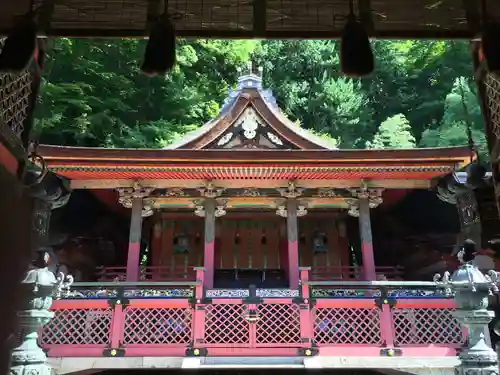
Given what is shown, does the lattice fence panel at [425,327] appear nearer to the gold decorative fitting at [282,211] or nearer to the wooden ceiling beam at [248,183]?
the wooden ceiling beam at [248,183]

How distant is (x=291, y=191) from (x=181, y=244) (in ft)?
10.9

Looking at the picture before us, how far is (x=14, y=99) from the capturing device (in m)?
4.12

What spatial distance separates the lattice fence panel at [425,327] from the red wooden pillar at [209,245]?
384 centimetres

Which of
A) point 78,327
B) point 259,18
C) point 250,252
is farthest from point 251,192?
point 259,18

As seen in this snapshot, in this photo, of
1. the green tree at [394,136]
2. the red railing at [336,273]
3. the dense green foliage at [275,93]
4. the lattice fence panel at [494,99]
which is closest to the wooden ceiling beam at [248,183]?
the red railing at [336,273]

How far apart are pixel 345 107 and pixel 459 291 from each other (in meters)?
17.8

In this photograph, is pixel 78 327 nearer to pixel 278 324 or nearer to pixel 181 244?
Answer: pixel 181 244

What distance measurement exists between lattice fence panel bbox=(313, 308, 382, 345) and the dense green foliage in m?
7.63

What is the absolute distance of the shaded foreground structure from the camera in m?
4.22

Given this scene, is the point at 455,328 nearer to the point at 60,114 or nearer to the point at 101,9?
the point at 101,9

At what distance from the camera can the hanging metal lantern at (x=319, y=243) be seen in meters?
12.1

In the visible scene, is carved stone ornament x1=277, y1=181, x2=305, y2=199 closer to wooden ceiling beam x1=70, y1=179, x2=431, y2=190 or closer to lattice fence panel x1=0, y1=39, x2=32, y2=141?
wooden ceiling beam x1=70, y1=179, x2=431, y2=190

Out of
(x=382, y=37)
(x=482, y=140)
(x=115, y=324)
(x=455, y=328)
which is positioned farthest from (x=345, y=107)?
(x=382, y=37)

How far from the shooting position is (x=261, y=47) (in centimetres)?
2748
